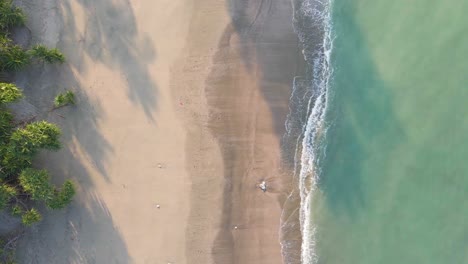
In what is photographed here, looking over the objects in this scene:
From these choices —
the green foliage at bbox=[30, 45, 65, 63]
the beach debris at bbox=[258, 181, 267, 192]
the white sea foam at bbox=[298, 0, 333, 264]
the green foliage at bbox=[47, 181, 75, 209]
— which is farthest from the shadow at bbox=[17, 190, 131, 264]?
the white sea foam at bbox=[298, 0, 333, 264]

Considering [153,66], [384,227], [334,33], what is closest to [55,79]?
[153,66]

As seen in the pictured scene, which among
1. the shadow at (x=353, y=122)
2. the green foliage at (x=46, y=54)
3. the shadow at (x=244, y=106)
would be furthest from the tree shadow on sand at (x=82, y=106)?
the shadow at (x=353, y=122)

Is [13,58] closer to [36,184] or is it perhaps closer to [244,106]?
[36,184]

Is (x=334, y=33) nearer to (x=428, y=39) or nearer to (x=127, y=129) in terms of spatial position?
(x=428, y=39)

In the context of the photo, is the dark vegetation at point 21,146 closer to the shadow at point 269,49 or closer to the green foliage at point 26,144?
the green foliage at point 26,144

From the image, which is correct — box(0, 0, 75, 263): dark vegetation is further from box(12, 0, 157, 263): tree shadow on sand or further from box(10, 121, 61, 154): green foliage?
box(12, 0, 157, 263): tree shadow on sand

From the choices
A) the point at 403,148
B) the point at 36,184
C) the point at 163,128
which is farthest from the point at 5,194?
the point at 403,148
